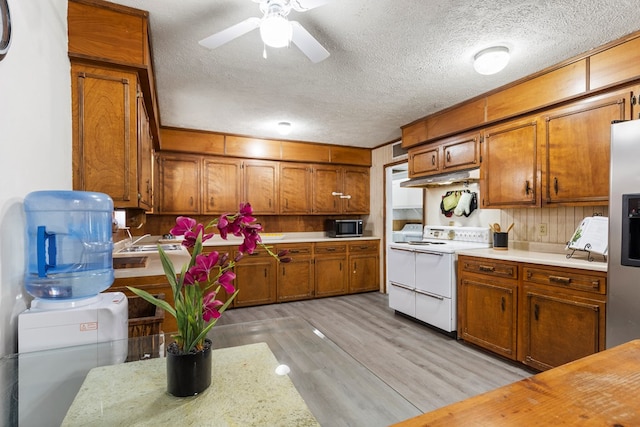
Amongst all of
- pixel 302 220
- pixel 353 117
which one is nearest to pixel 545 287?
→ pixel 353 117

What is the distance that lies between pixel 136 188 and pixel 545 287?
2.91 metres

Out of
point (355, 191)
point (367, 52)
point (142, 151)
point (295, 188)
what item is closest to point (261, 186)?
point (295, 188)

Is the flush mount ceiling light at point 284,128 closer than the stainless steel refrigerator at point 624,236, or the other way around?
the stainless steel refrigerator at point 624,236

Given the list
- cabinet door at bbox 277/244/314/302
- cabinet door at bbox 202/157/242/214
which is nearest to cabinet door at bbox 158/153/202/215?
cabinet door at bbox 202/157/242/214

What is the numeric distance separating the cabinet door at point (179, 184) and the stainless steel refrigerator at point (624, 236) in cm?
422

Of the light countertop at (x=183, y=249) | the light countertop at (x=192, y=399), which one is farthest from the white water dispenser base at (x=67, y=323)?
the light countertop at (x=183, y=249)

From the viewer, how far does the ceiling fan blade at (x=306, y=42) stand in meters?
1.63

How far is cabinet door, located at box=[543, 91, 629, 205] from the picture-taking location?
2.18 meters

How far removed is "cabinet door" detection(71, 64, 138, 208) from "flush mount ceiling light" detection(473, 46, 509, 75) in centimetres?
227

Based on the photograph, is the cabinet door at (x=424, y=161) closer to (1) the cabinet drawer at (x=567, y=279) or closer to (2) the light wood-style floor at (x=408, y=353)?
(1) the cabinet drawer at (x=567, y=279)

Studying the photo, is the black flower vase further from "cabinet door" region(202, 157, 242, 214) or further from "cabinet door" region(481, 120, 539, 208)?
"cabinet door" region(202, 157, 242, 214)

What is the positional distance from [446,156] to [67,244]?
10.9 feet

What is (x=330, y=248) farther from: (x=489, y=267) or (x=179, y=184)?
(x=489, y=267)

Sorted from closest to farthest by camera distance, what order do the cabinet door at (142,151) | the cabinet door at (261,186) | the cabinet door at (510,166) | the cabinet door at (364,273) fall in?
the cabinet door at (142,151)
the cabinet door at (510,166)
the cabinet door at (261,186)
the cabinet door at (364,273)
